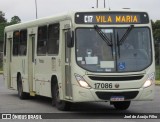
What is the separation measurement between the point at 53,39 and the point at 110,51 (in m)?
2.70

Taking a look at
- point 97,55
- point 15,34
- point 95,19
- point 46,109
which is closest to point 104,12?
point 95,19

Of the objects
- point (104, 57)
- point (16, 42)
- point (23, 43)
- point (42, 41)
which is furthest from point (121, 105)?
point (16, 42)

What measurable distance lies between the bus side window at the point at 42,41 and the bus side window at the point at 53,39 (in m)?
0.47

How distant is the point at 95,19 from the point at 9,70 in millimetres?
9065

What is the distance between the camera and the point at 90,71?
14312mm

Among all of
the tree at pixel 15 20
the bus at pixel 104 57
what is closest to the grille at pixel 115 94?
the bus at pixel 104 57

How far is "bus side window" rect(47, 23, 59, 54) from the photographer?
16.3 meters

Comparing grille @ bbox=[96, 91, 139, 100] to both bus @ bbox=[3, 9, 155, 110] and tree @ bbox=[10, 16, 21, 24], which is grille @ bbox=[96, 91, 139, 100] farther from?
tree @ bbox=[10, 16, 21, 24]

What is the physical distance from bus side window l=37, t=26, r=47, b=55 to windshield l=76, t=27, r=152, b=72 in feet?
10.4

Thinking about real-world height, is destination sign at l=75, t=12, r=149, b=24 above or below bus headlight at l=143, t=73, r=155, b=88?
above

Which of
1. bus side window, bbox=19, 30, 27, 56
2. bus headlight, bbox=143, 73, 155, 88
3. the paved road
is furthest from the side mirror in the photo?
bus side window, bbox=19, 30, 27, 56

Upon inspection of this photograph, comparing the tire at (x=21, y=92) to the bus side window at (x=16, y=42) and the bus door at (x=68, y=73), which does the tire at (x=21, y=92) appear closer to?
the bus side window at (x=16, y=42)

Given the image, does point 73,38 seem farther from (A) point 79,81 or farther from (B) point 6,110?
(B) point 6,110

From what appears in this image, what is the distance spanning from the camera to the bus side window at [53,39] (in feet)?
53.6
